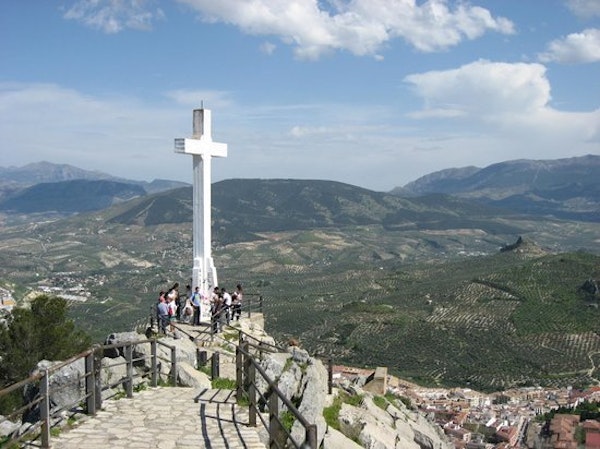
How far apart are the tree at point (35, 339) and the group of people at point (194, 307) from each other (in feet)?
9.75

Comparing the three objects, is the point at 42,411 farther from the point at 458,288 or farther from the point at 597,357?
the point at 458,288

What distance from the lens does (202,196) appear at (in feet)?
63.2

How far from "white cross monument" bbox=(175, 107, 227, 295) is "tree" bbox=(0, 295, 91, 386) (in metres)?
4.15

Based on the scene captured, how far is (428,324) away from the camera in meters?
80.8

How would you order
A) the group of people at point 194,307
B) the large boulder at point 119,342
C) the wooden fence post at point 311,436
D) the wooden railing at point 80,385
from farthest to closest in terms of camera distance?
the group of people at point 194,307 < the large boulder at point 119,342 < the wooden railing at point 80,385 < the wooden fence post at point 311,436

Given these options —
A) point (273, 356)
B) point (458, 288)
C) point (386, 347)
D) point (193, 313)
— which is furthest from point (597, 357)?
point (273, 356)

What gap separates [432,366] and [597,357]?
54.6 feet

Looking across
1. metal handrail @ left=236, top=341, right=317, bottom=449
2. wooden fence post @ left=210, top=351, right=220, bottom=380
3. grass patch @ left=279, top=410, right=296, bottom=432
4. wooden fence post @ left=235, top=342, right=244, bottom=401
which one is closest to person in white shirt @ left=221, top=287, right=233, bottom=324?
wooden fence post @ left=210, top=351, right=220, bottom=380

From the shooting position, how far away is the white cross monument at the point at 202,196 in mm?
19281

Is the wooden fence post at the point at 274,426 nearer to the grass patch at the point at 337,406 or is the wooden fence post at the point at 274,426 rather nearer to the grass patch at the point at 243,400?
the grass patch at the point at 243,400

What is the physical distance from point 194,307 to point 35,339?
16.9 ft

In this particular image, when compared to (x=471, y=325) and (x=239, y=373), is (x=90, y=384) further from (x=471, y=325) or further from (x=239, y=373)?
(x=471, y=325)

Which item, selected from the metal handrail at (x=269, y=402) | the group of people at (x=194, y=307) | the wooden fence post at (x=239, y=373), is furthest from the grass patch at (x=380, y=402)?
the wooden fence post at (x=239, y=373)

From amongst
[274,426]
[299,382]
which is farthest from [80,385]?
[274,426]
